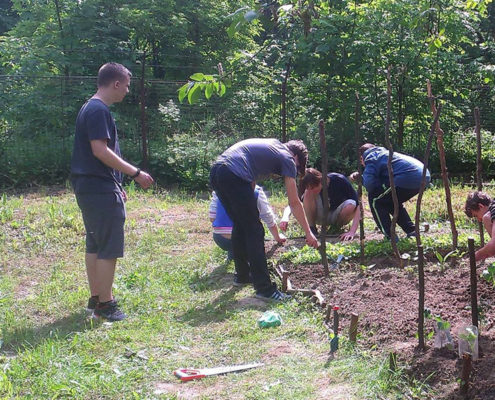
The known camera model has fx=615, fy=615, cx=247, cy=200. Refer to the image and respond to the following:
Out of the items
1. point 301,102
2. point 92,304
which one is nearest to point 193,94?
point 92,304

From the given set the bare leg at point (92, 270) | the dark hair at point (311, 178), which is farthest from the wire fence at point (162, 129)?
the bare leg at point (92, 270)

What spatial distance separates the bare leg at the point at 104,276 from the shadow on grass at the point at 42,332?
0.22 m

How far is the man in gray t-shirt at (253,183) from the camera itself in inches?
191

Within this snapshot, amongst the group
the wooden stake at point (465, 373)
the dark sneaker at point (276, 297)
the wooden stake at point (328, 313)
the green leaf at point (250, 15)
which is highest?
the green leaf at point (250, 15)

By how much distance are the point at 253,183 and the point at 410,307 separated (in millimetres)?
1617

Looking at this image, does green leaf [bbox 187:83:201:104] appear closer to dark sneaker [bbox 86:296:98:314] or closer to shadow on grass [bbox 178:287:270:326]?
shadow on grass [bbox 178:287:270:326]

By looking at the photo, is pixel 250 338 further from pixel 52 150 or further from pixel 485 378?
pixel 52 150

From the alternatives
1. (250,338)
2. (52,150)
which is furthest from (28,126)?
(250,338)

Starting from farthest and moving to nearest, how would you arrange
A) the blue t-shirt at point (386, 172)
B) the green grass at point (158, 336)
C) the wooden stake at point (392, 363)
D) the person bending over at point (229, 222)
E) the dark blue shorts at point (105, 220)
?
the blue t-shirt at point (386, 172)
the person bending over at point (229, 222)
the dark blue shorts at point (105, 220)
the green grass at point (158, 336)
the wooden stake at point (392, 363)

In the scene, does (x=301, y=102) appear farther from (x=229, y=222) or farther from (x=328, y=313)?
(x=328, y=313)

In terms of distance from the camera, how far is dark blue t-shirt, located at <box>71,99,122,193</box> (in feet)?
14.6

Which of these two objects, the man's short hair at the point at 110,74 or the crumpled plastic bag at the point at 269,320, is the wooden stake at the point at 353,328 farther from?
the man's short hair at the point at 110,74

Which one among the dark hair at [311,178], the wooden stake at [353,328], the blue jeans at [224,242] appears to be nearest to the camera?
the wooden stake at [353,328]

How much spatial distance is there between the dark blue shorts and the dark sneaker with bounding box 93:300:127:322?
371 millimetres
